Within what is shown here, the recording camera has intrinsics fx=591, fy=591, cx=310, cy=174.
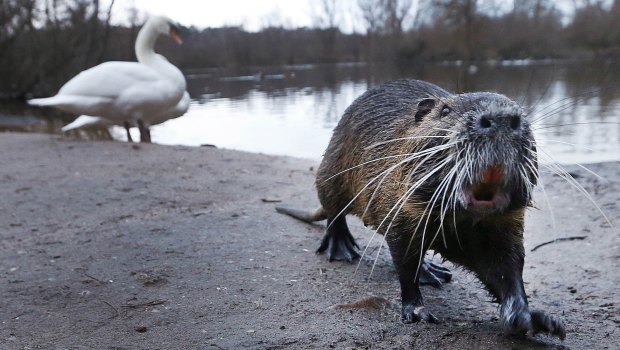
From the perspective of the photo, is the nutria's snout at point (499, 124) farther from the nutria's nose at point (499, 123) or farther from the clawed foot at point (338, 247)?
the clawed foot at point (338, 247)

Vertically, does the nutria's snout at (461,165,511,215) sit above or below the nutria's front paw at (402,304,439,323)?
above

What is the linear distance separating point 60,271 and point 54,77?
2022 cm

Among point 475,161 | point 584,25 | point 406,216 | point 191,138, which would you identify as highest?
point 584,25

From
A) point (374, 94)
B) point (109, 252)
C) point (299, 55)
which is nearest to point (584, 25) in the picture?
point (374, 94)

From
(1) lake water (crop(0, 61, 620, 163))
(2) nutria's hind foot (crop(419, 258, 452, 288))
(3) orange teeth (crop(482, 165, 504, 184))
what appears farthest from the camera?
(1) lake water (crop(0, 61, 620, 163))

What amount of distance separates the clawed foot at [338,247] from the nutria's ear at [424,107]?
1154 millimetres

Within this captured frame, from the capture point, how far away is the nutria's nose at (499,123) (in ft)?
5.88

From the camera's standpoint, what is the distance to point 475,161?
1.78 m

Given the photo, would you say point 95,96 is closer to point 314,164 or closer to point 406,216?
point 314,164

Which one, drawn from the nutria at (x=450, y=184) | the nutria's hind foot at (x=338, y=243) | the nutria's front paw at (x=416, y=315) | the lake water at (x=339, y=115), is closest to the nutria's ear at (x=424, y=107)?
the nutria at (x=450, y=184)

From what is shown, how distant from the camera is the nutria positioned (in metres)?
1.81

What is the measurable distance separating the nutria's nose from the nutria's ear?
603 millimetres

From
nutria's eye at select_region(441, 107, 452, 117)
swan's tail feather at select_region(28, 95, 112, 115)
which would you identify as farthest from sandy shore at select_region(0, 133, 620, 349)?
swan's tail feather at select_region(28, 95, 112, 115)

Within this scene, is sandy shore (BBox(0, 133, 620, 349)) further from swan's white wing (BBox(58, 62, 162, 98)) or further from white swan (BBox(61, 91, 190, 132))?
white swan (BBox(61, 91, 190, 132))
